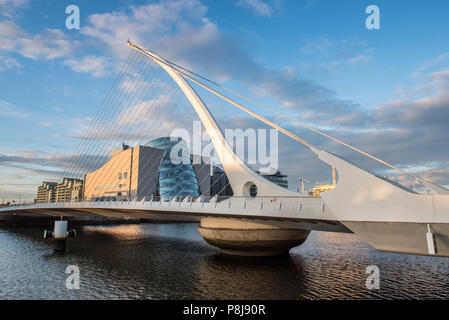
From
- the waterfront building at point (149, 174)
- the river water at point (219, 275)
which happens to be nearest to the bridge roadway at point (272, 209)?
the river water at point (219, 275)

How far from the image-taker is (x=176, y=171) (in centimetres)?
8631

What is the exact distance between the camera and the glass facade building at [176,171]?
8294 cm

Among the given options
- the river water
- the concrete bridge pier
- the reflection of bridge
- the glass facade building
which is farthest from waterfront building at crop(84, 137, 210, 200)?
the reflection of bridge

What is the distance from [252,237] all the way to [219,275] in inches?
210

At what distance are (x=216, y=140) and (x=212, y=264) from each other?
31.6ft

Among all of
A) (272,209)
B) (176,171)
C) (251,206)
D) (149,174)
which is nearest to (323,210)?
(272,209)

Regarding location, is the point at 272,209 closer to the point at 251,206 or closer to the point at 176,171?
the point at 251,206

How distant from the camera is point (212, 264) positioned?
21.8 meters

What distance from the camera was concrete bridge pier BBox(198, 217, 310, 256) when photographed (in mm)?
22984

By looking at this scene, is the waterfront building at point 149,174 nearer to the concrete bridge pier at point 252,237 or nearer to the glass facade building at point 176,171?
the glass facade building at point 176,171

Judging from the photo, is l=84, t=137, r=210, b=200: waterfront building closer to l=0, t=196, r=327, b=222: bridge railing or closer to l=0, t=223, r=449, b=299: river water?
l=0, t=223, r=449, b=299: river water
